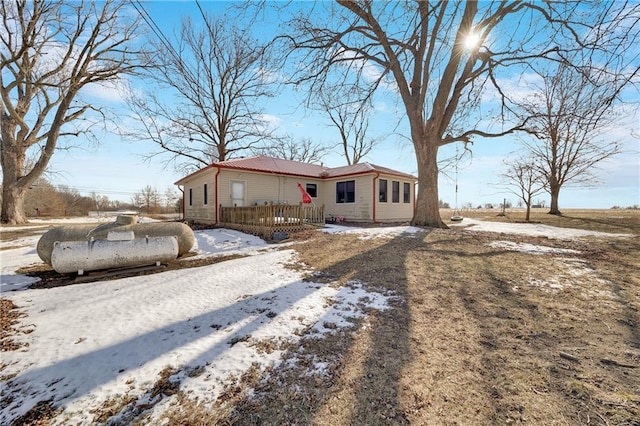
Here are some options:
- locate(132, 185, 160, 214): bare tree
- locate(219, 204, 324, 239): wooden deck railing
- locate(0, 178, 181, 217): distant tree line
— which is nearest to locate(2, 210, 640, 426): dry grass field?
locate(219, 204, 324, 239): wooden deck railing

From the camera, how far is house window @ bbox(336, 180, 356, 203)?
631 inches

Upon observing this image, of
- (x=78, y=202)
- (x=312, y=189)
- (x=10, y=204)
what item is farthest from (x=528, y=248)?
(x=78, y=202)

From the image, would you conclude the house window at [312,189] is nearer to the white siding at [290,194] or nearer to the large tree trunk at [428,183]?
the white siding at [290,194]

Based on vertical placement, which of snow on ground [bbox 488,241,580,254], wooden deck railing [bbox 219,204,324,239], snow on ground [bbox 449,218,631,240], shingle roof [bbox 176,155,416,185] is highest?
shingle roof [bbox 176,155,416,185]

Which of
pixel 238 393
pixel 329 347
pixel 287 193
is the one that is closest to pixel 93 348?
pixel 238 393

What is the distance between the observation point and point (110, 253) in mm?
5324

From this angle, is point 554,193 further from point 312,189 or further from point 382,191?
point 312,189

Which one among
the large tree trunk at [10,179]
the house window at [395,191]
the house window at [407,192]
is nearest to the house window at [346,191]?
the house window at [395,191]

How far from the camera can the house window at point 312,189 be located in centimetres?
1687

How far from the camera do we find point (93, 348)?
2564mm

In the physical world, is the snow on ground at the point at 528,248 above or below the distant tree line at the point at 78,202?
below

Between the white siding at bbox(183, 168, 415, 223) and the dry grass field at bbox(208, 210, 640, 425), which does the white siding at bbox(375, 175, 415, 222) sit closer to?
the white siding at bbox(183, 168, 415, 223)

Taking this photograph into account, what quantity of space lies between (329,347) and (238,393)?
3.10 feet

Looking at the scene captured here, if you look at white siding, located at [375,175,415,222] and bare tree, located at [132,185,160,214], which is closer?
white siding, located at [375,175,415,222]
